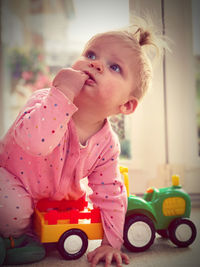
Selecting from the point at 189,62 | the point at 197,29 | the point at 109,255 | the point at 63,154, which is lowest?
the point at 109,255

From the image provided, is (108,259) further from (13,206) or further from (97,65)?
(97,65)

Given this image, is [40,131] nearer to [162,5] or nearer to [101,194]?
[101,194]

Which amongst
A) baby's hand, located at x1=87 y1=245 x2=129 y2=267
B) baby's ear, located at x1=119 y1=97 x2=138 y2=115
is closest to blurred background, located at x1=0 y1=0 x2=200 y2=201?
baby's ear, located at x1=119 y1=97 x2=138 y2=115

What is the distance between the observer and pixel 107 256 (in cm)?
75

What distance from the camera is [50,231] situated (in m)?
0.77

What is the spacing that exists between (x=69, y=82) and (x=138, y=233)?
397 mm

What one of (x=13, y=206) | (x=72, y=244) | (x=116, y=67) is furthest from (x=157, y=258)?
(x=116, y=67)

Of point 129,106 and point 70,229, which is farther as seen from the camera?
point 129,106

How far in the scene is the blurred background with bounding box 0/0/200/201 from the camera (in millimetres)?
1306

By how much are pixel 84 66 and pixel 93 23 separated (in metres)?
0.55

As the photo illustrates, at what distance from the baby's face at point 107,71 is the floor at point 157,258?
1.16 ft

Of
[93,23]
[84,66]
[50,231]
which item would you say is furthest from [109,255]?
[93,23]

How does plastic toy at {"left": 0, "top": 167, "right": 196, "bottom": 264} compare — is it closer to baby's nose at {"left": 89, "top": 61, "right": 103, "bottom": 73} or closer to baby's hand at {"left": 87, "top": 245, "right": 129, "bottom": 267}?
baby's hand at {"left": 87, "top": 245, "right": 129, "bottom": 267}

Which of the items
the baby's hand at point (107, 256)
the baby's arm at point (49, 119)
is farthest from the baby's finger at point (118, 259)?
the baby's arm at point (49, 119)
